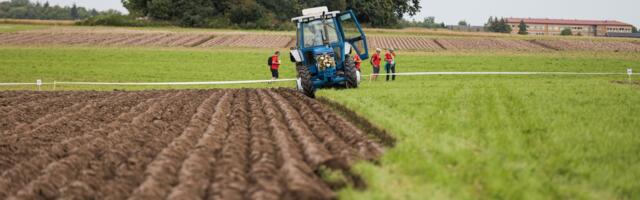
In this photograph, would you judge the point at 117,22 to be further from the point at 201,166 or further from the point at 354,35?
the point at 201,166

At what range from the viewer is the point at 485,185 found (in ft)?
20.2

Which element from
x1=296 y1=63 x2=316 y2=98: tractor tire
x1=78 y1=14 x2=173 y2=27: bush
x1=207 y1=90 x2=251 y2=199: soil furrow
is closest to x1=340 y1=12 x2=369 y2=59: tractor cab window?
x1=296 y1=63 x2=316 y2=98: tractor tire

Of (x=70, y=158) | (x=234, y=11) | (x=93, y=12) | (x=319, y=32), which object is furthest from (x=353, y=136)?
(x=93, y=12)

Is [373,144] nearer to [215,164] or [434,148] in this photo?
[434,148]

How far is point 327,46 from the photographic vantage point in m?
17.0

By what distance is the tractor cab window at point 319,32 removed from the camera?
17094 mm

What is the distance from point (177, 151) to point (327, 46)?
9.45 meters

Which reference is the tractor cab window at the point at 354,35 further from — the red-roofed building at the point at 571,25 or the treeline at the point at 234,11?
the red-roofed building at the point at 571,25

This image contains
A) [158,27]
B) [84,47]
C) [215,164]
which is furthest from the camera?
[158,27]

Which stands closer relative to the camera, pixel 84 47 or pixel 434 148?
pixel 434 148

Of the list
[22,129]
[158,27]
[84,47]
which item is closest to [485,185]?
[22,129]

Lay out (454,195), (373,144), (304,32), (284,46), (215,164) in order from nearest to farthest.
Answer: (454,195)
(215,164)
(373,144)
(304,32)
(284,46)

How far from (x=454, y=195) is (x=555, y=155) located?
7.18 ft

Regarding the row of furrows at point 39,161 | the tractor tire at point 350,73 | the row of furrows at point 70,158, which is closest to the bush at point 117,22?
the tractor tire at point 350,73
